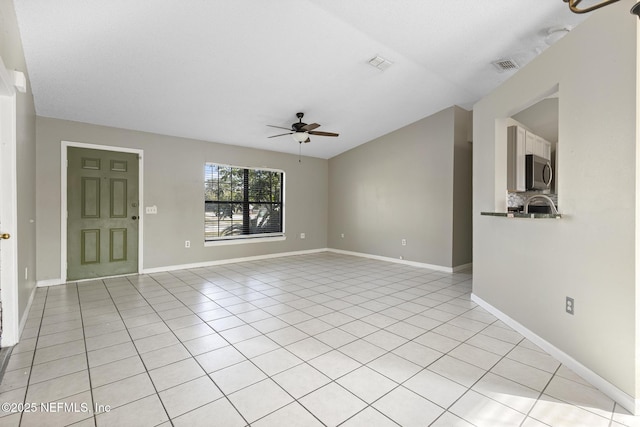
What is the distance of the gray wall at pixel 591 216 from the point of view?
69.6 inches

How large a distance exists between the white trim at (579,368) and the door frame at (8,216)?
4.34 meters

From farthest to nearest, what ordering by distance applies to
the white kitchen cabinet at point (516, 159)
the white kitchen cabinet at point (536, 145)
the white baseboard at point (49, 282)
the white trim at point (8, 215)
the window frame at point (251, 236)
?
the window frame at point (251, 236) < the white baseboard at point (49, 282) < the white kitchen cabinet at point (536, 145) < the white kitchen cabinet at point (516, 159) < the white trim at point (8, 215)

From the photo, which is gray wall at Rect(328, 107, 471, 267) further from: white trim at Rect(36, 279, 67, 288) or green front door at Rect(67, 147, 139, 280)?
white trim at Rect(36, 279, 67, 288)

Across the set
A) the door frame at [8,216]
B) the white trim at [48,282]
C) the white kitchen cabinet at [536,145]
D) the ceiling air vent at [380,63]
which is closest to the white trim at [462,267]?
the white kitchen cabinet at [536,145]

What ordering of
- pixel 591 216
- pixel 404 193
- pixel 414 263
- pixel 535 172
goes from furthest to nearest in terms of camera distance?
pixel 404 193 < pixel 414 263 < pixel 535 172 < pixel 591 216

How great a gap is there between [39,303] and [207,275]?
6.81 feet

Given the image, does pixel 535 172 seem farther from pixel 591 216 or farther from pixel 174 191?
pixel 174 191

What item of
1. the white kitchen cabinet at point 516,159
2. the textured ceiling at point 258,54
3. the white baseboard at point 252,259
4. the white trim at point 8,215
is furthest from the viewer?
the white baseboard at point 252,259

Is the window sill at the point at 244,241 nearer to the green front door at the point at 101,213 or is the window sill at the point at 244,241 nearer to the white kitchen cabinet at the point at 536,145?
the green front door at the point at 101,213

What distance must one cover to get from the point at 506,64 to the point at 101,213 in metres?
6.23

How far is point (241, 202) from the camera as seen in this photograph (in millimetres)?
6473

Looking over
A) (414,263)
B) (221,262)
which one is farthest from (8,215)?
(414,263)

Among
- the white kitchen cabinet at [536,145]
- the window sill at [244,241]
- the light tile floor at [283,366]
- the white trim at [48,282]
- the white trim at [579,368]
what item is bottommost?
the light tile floor at [283,366]

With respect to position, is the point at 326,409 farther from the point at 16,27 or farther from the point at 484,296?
the point at 16,27
